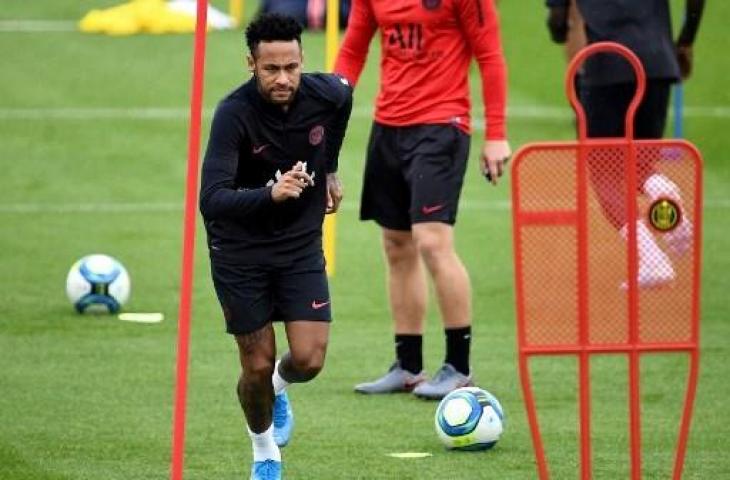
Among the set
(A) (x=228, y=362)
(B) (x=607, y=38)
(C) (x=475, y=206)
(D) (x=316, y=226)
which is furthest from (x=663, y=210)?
(C) (x=475, y=206)

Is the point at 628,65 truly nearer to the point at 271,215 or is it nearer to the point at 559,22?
the point at 559,22

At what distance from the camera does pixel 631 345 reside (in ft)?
25.2

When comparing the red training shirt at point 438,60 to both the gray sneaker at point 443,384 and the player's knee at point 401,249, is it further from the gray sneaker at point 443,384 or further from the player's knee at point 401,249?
the gray sneaker at point 443,384

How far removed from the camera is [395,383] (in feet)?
36.4

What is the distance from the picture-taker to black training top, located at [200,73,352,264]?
8.45 meters

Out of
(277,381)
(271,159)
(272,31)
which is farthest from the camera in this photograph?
(277,381)

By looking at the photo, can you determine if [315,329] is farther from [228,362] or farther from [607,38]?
[607,38]

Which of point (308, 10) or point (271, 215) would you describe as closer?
point (271, 215)

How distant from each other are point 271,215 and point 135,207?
9515mm

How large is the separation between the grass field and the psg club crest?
1472mm

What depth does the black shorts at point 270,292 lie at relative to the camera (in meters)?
8.73

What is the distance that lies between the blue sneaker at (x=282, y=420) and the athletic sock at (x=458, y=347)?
1.47m

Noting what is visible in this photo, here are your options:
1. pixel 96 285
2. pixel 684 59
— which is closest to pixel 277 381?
pixel 96 285

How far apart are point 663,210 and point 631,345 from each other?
A: 1.70 feet
